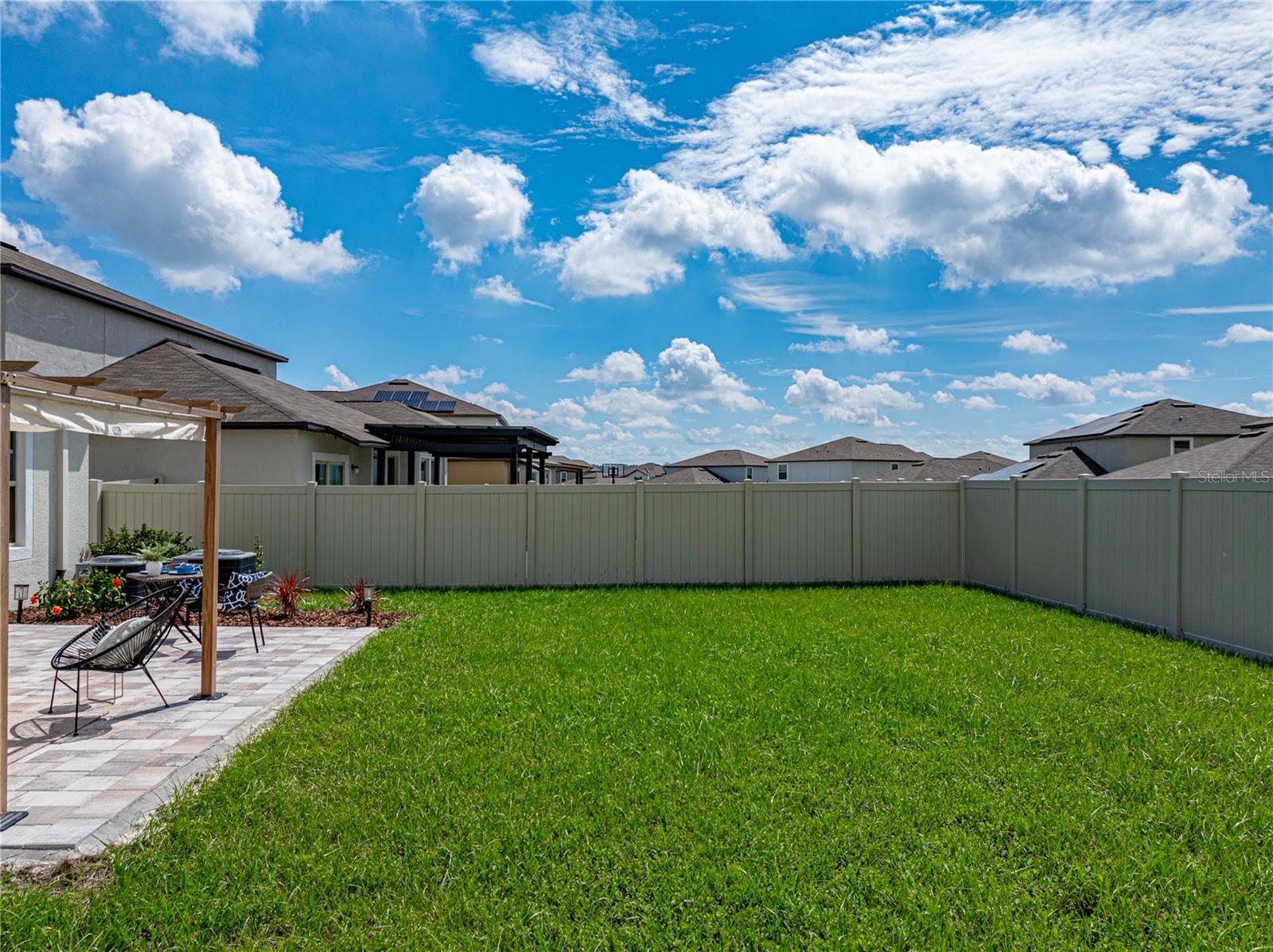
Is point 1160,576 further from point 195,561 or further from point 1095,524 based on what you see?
point 195,561

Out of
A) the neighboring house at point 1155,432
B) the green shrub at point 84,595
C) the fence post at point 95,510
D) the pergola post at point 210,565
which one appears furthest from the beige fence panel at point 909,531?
the neighboring house at point 1155,432

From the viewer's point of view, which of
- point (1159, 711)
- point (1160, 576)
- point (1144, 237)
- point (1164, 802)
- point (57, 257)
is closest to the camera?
point (1164, 802)

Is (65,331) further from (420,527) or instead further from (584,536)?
(584,536)

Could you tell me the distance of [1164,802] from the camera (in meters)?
3.81

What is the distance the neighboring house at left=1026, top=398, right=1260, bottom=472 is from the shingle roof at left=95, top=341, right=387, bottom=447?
24.6 metres

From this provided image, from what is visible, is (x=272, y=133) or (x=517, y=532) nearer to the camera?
(x=517, y=532)

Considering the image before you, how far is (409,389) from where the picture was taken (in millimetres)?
35031

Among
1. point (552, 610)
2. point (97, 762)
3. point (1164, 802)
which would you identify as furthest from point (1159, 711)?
point (97, 762)

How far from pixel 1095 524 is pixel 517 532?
8679 millimetres

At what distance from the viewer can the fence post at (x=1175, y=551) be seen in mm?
8078

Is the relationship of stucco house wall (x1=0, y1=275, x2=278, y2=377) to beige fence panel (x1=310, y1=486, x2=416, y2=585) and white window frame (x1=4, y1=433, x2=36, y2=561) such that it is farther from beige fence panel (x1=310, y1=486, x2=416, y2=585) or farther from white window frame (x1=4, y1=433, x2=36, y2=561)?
beige fence panel (x1=310, y1=486, x2=416, y2=585)

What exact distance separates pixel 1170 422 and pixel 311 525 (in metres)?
27.8

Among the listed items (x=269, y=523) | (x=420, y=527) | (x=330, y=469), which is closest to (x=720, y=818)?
(x=420, y=527)

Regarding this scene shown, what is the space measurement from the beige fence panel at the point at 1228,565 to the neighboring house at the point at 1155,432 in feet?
61.3
